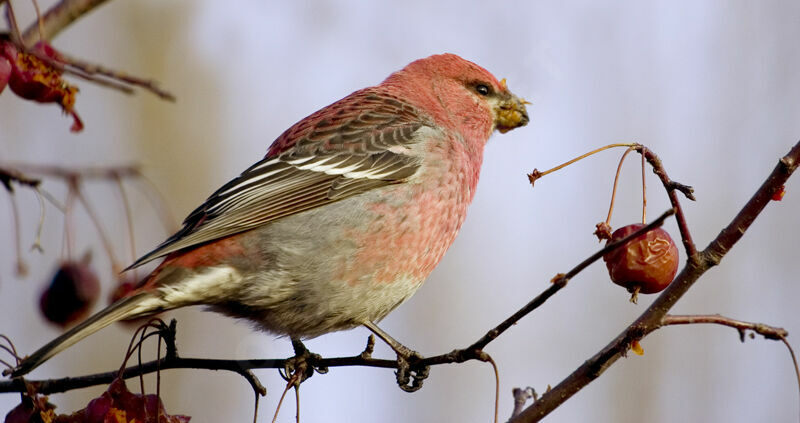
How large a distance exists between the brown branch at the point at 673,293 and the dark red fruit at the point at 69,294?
1942mm

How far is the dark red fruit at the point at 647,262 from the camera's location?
2584 millimetres

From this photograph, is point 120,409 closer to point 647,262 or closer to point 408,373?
point 408,373

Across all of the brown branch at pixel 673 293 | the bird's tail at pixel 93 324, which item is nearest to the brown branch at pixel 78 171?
the bird's tail at pixel 93 324

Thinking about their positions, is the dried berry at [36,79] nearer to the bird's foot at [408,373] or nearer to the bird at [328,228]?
the bird at [328,228]

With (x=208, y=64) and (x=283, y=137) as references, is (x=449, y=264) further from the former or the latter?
(x=283, y=137)

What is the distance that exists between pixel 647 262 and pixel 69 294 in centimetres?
231

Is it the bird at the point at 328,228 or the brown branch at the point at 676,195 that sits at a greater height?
the bird at the point at 328,228

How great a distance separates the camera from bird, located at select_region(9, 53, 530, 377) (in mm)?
3551

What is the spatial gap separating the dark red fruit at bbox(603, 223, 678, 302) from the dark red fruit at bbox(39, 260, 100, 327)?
2172 mm

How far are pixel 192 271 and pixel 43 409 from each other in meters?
0.95

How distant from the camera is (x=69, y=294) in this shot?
3584 millimetres

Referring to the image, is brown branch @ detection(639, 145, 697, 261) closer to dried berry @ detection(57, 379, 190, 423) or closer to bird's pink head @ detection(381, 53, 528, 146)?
dried berry @ detection(57, 379, 190, 423)

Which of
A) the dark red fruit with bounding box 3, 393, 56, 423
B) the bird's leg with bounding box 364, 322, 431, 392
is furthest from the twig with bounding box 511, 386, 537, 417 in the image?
the dark red fruit with bounding box 3, 393, 56, 423

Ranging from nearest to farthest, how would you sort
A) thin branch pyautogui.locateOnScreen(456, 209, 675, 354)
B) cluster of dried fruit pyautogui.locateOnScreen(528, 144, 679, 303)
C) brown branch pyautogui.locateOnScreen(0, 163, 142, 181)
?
thin branch pyautogui.locateOnScreen(456, 209, 675, 354) → cluster of dried fruit pyautogui.locateOnScreen(528, 144, 679, 303) → brown branch pyautogui.locateOnScreen(0, 163, 142, 181)
